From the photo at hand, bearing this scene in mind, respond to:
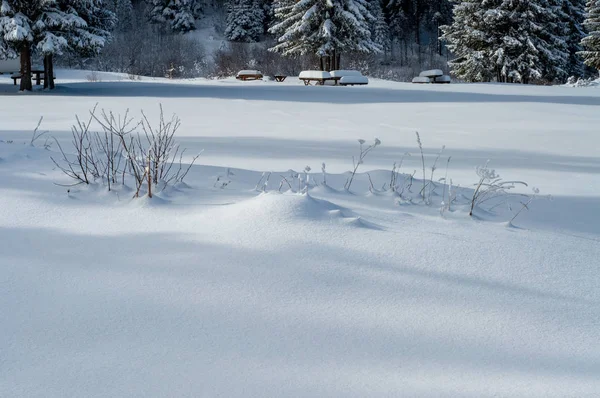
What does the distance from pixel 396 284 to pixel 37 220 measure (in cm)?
223

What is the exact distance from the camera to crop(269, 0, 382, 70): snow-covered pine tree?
99.8ft

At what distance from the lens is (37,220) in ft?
11.8

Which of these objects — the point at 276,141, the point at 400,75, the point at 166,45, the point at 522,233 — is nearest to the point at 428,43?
the point at 400,75

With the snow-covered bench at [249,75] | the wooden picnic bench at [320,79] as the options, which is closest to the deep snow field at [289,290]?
the wooden picnic bench at [320,79]

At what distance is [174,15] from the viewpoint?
5062 cm

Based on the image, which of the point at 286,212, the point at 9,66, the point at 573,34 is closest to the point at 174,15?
the point at 9,66

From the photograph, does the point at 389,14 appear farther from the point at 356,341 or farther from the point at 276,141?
the point at 356,341

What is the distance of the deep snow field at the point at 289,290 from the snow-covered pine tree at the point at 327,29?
A: 26.5 meters

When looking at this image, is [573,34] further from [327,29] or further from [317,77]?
[317,77]

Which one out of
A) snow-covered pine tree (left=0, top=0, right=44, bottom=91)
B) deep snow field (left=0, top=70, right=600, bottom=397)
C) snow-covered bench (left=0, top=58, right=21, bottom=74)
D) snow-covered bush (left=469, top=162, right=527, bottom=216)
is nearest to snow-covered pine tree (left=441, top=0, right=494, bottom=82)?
snow-covered pine tree (left=0, top=0, right=44, bottom=91)

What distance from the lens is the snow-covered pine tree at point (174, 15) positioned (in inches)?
1962

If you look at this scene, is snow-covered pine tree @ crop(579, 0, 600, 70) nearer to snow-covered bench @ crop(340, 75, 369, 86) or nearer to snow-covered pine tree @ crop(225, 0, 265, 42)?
snow-covered bench @ crop(340, 75, 369, 86)

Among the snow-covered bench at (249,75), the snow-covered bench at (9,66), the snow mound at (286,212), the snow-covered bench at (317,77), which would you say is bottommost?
the snow mound at (286,212)

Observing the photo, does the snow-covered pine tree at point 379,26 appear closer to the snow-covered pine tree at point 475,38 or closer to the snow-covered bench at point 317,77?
the snow-covered pine tree at point 475,38
